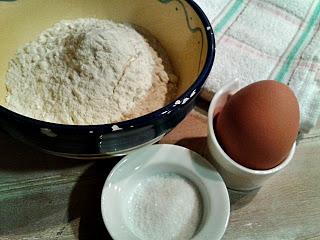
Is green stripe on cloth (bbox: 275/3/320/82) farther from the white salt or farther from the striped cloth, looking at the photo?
the white salt

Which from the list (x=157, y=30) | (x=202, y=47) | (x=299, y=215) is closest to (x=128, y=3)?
(x=157, y=30)

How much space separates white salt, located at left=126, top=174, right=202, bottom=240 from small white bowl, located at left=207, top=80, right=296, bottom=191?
0.17ft

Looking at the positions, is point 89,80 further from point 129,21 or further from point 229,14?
point 229,14

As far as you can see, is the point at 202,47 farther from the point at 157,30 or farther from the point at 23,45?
the point at 23,45

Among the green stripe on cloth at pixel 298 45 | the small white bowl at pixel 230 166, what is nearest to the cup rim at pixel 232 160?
the small white bowl at pixel 230 166

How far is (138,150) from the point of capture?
1.93 ft

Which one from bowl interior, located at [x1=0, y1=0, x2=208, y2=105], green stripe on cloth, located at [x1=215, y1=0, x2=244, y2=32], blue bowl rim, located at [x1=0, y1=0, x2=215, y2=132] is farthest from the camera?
green stripe on cloth, located at [x1=215, y1=0, x2=244, y2=32]

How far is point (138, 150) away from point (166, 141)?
69 millimetres

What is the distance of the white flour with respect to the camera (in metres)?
0.57

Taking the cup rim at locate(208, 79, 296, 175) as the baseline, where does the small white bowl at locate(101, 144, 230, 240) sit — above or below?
below

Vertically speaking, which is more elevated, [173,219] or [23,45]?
[23,45]

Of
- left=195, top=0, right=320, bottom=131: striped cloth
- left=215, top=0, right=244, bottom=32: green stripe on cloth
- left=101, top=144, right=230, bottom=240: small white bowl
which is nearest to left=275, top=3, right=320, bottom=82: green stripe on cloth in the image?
left=195, top=0, right=320, bottom=131: striped cloth

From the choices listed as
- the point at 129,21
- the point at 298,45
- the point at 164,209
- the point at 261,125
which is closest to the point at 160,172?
the point at 164,209

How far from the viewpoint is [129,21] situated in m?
0.70
